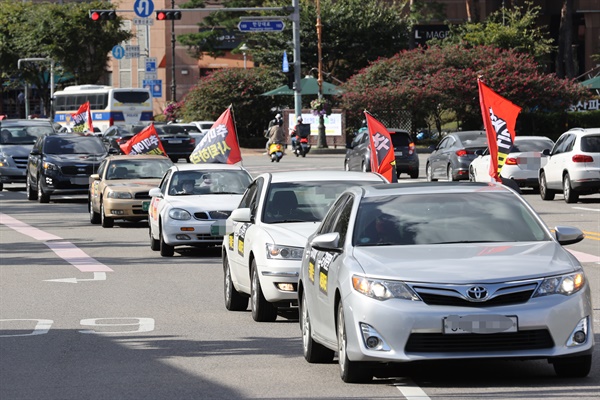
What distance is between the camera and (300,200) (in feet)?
45.9

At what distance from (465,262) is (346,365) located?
1.07 metres

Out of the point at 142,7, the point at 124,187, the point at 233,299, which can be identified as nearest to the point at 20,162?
the point at 124,187

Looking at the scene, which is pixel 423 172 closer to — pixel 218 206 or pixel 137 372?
pixel 218 206

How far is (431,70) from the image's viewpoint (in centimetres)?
6219

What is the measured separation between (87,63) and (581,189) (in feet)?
224

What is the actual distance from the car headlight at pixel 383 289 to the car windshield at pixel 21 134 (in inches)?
1324

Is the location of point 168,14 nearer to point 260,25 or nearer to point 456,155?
point 260,25

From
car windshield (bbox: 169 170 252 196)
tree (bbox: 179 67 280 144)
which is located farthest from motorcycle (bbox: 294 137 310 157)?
car windshield (bbox: 169 170 252 196)

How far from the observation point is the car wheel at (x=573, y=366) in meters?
9.01

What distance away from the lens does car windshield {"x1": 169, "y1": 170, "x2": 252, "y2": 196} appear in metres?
21.7

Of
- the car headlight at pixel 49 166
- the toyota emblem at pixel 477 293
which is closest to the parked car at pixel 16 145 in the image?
→ the car headlight at pixel 49 166

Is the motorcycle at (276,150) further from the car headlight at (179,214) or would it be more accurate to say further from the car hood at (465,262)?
the car hood at (465,262)

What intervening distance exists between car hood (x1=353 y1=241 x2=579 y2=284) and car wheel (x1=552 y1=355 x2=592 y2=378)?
0.59 metres

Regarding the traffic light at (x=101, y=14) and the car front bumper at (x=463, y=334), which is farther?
the traffic light at (x=101, y=14)
